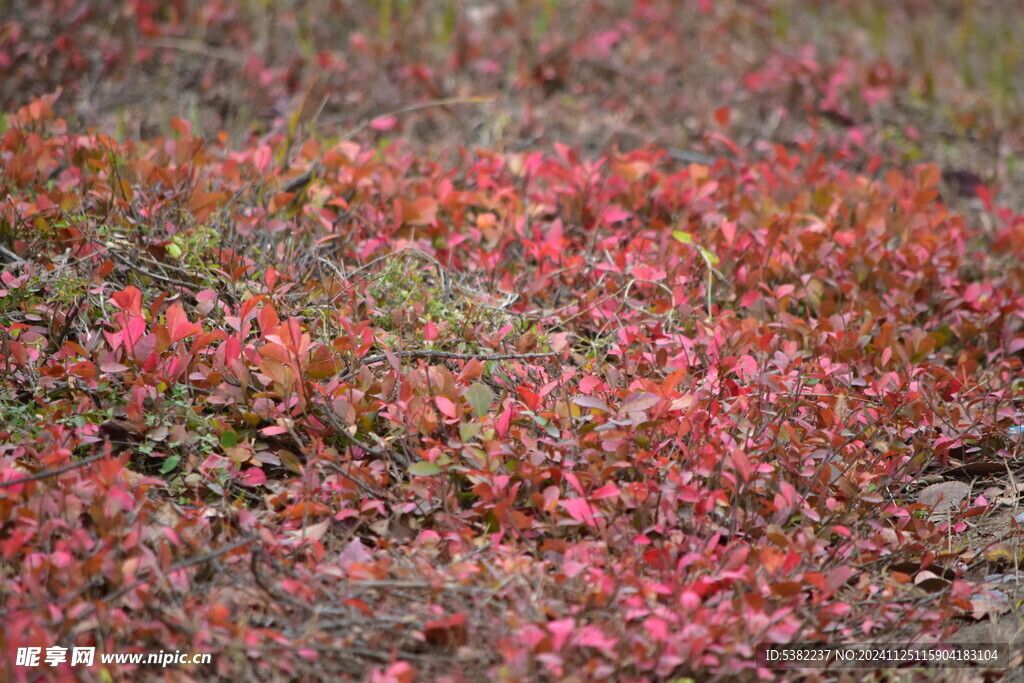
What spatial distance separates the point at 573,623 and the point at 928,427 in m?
1.36

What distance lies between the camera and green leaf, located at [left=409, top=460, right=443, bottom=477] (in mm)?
2100

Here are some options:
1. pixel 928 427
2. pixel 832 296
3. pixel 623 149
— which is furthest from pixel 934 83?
pixel 928 427

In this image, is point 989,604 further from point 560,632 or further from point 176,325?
point 176,325

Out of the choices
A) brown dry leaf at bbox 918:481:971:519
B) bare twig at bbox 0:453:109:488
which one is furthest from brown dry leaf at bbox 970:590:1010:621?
bare twig at bbox 0:453:109:488

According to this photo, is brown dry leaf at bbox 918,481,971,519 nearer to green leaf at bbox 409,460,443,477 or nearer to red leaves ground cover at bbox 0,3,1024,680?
red leaves ground cover at bbox 0,3,1024,680

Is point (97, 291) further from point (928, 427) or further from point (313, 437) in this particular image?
point (928, 427)

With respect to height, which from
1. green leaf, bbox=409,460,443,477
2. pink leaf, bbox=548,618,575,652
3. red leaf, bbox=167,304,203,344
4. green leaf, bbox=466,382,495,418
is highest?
red leaf, bbox=167,304,203,344

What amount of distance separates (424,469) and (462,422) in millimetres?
187

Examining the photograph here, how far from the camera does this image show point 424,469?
83.0 inches

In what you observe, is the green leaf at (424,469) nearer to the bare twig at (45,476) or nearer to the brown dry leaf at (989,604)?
the bare twig at (45,476)

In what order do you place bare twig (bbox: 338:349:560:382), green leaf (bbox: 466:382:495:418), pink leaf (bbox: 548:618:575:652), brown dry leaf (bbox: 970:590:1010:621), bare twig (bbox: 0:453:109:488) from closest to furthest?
pink leaf (bbox: 548:618:575:652), bare twig (bbox: 0:453:109:488), brown dry leaf (bbox: 970:590:1010:621), green leaf (bbox: 466:382:495:418), bare twig (bbox: 338:349:560:382)

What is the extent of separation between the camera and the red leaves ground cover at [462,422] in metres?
1.79

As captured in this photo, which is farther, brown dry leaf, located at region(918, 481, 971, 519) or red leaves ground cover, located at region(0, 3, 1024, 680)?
brown dry leaf, located at region(918, 481, 971, 519)

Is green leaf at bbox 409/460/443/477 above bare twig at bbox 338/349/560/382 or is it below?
below
